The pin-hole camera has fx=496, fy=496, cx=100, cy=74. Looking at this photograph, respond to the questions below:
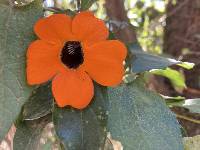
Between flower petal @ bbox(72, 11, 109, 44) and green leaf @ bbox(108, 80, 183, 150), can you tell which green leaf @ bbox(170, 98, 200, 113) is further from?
flower petal @ bbox(72, 11, 109, 44)

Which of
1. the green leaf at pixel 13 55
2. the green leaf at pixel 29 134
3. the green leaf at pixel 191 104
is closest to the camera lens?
the green leaf at pixel 13 55

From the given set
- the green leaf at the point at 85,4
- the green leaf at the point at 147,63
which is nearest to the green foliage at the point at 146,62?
the green leaf at the point at 147,63

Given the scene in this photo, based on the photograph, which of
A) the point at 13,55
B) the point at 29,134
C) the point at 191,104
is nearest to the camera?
the point at 13,55

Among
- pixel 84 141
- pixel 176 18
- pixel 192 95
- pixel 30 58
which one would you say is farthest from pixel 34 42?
pixel 176 18

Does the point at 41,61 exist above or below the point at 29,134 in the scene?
above

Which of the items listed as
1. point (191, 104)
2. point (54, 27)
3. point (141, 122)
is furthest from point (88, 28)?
point (191, 104)

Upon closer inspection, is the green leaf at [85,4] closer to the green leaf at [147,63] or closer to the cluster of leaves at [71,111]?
the cluster of leaves at [71,111]

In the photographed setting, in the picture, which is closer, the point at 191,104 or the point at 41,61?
the point at 41,61

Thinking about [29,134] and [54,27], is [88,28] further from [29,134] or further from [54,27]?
[29,134]
